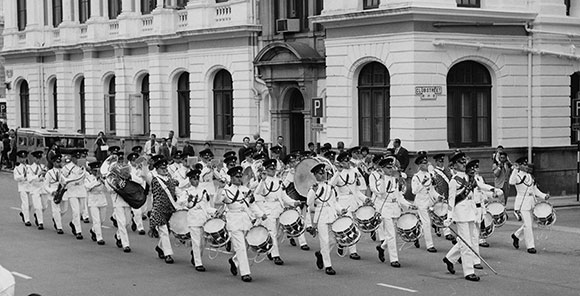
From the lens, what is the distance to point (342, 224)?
1728 centimetres

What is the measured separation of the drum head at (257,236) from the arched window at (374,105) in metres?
13.4

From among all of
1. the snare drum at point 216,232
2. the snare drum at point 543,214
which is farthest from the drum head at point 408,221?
the snare drum at point 216,232

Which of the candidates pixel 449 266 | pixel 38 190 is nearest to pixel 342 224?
pixel 449 266

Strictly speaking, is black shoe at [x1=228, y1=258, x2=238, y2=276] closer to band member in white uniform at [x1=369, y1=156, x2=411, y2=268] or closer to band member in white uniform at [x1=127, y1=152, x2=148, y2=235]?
band member in white uniform at [x1=369, y1=156, x2=411, y2=268]

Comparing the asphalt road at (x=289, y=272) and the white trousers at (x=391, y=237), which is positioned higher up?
the white trousers at (x=391, y=237)

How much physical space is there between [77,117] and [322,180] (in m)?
32.1

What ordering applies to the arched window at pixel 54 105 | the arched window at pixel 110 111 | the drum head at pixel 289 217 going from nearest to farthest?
1. the drum head at pixel 289 217
2. the arched window at pixel 110 111
3. the arched window at pixel 54 105

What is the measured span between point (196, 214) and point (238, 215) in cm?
117

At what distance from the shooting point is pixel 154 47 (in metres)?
41.0

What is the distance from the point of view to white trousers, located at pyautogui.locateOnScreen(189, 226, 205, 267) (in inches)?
704

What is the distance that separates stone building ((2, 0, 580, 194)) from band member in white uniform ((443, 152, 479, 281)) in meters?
11.5

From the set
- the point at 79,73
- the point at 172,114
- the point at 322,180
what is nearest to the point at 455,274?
the point at 322,180

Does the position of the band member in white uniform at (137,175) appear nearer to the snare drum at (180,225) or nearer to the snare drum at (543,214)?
the snare drum at (180,225)

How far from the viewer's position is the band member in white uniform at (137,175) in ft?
72.2
